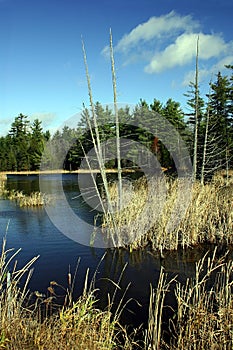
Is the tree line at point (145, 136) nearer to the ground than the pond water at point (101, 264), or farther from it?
farther from it

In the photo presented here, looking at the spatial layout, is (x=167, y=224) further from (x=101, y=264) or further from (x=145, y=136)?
(x=145, y=136)

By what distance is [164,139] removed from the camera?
34.8m

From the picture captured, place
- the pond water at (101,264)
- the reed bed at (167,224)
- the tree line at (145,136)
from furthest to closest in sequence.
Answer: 1. the tree line at (145,136)
2. the reed bed at (167,224)
3. the pond water at (101,264)

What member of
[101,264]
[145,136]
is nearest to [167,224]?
[101,264]

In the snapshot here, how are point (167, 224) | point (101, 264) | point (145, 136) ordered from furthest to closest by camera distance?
1. point (145, 136)
2. point (167, 224)
3. point (101, 264)

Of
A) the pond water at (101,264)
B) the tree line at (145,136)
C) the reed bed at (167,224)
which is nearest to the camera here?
the pond water at (101,264)

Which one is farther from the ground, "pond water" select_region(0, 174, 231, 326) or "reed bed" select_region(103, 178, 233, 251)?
"reed bed" select_region(103, 178, 233, 251)

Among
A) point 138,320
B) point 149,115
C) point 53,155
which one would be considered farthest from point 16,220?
point 53,155

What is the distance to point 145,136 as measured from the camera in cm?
3556

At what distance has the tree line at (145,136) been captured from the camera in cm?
1897

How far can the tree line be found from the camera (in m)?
19.0

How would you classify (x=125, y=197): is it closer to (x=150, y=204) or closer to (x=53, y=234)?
(x=150, y=204)

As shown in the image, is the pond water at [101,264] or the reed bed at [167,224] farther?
the reed bed at [167,224]

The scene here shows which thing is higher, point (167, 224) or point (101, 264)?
point (167, 224)
